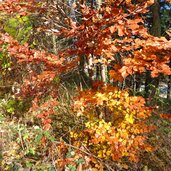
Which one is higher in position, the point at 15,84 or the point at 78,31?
the point at 78,31

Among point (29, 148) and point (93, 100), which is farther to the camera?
point (29, 148)

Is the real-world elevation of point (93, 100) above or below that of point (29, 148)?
above

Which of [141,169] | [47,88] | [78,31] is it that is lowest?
[141,169]

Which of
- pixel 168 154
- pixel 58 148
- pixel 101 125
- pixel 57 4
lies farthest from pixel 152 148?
pixel 57 4

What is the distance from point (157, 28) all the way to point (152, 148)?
6.08 m

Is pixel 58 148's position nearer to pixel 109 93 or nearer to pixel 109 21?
pixel 109 93

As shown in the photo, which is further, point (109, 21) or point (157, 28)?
point (157, 28)

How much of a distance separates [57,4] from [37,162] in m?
2.52

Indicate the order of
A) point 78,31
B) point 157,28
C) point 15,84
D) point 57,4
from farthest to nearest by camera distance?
point 157,28 < point 15,84 < point 57,4 < point 78,31

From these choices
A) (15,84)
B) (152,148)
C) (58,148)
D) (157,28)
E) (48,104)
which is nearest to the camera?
(152,148)

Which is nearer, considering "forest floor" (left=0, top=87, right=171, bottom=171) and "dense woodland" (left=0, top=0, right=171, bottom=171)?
"dense woodland" (left=0, top=0, right=171, bottom=171)

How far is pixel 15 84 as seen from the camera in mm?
6926

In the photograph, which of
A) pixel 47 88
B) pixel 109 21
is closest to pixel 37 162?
pixel 47 88

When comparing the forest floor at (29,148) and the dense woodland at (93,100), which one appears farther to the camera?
the forest floor at (29,148)
